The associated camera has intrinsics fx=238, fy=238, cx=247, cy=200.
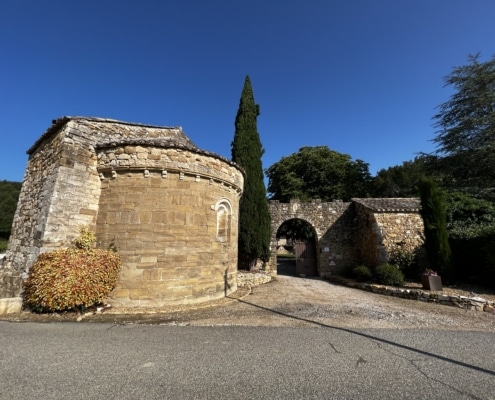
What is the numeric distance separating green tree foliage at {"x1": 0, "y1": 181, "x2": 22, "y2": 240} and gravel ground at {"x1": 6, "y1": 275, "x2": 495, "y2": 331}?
118 feet

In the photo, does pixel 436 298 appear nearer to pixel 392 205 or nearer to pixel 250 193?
pixel 392 205

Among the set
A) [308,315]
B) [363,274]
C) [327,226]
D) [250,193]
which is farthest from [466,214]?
[308,315]

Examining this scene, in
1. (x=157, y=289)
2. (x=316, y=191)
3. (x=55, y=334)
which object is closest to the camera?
(x=55, y=334)

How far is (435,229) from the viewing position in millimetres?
10078

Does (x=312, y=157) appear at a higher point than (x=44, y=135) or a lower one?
higher

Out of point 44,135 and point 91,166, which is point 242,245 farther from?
point 44,135

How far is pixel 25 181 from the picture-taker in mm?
9305

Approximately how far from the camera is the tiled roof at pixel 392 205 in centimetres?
1321

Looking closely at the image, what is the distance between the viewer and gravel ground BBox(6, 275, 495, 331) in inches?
219

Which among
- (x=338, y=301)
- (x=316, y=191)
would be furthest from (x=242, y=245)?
(x=316, y=191)

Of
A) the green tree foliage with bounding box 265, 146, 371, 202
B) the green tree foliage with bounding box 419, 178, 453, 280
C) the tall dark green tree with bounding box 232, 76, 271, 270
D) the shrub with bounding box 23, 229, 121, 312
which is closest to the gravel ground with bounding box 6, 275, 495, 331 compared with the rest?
the shrub with bounding box 23, 229, 121, 312

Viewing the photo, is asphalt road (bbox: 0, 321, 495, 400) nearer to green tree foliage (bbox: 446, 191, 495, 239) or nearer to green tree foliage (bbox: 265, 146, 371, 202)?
green tree foliage (bbox: 446, 191, 495, 239)

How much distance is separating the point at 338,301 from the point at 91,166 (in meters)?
9.20

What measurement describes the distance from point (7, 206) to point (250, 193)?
1504 inches
